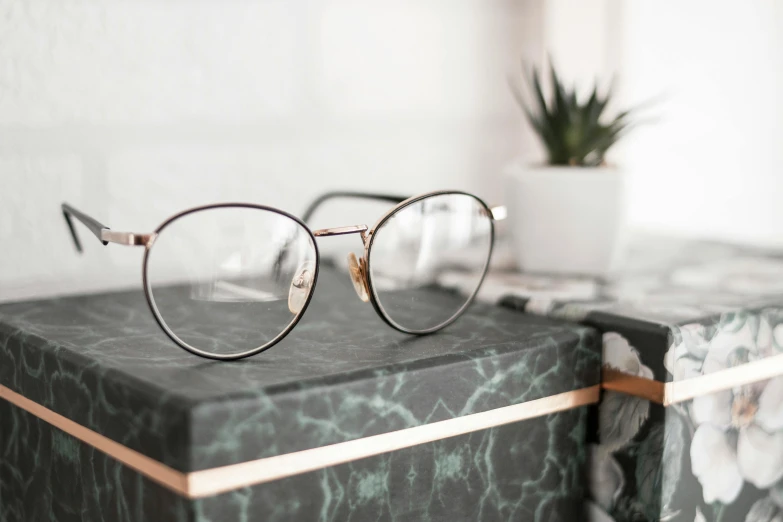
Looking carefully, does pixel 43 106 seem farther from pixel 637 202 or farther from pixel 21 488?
pixel 637 202

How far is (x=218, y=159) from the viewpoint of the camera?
2.50 feet

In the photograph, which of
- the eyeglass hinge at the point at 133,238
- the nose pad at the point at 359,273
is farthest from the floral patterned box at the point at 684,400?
the eyeglass hinge at the point at 133,238

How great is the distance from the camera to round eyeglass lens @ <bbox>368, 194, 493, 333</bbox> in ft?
1.83

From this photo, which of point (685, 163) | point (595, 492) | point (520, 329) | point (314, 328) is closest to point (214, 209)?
point (314, 328)

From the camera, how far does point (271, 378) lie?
0.44 meters

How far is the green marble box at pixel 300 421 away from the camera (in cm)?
41

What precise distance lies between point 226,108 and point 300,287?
1.03ft

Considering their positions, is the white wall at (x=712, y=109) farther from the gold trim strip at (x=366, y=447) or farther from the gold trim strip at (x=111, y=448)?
the gold trim strip at (x=111, y=448)

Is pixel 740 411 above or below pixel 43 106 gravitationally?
below

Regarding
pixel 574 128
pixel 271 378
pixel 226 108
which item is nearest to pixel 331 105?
pixel 226 108

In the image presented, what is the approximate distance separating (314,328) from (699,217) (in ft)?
2.02

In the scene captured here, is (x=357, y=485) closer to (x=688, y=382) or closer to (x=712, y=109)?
(x=688, y=382)

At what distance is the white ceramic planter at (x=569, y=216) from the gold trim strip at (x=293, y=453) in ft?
0.59

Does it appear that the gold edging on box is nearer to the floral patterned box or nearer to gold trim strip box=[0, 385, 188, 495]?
the floral patterned box
